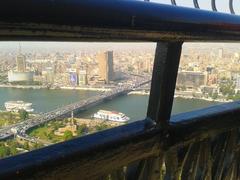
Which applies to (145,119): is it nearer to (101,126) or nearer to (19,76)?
(101,126)

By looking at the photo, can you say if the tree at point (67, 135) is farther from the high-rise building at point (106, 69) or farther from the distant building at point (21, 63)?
the high-rise building at point (106, 69)

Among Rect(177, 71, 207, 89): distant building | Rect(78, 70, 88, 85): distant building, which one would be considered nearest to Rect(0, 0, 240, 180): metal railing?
Rect(177, 71, 207, 89): distant building

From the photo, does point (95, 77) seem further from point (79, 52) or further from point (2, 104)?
point (2, 104)

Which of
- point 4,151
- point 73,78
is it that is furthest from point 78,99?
point 4,151

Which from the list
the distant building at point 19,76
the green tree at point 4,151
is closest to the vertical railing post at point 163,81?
the distant building at point 19,76

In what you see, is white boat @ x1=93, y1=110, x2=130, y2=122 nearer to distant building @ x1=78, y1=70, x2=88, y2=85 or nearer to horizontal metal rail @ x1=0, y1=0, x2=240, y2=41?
distant building @ x1=78, y1=70, x2=88, y2=85

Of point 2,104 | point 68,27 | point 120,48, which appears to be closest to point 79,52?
point 120,48

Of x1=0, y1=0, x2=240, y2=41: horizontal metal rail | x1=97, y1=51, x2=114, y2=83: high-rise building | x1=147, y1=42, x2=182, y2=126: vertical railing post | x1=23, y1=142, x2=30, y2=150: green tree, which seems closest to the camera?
x1=0, y1=0, x2=240, y2=41: horizontal metal rail
